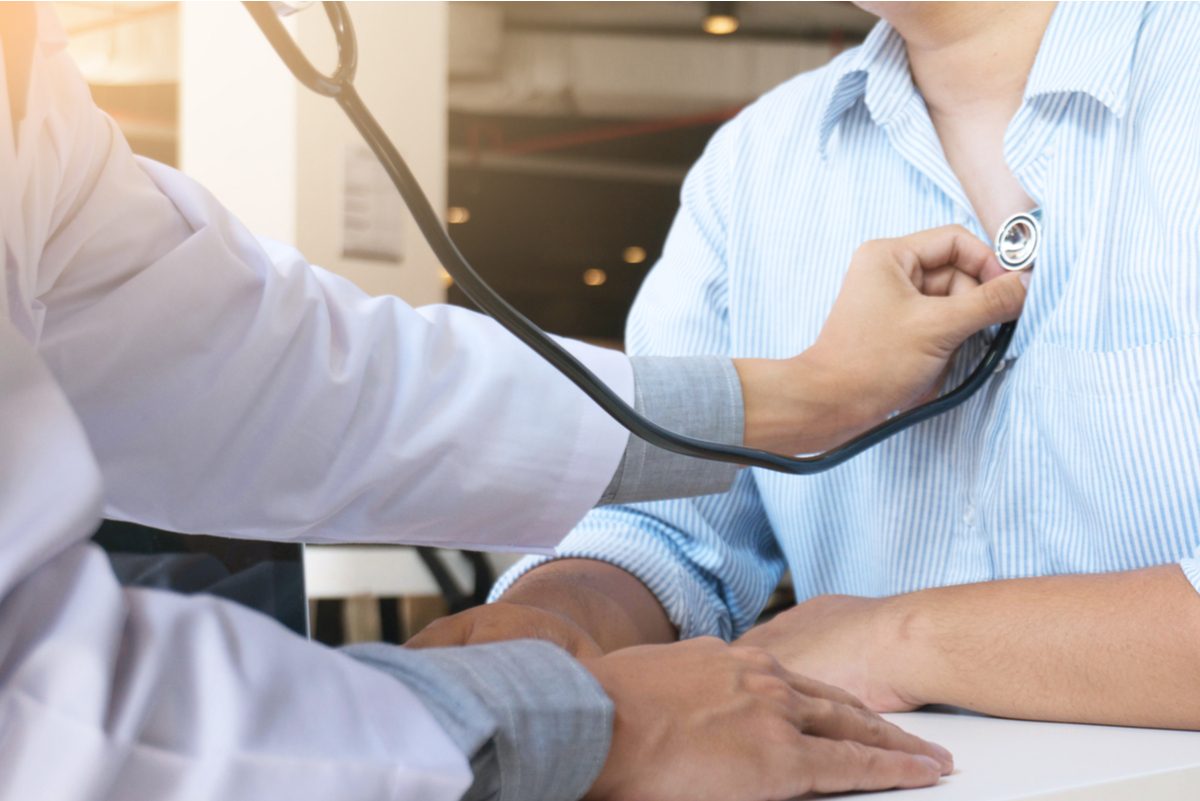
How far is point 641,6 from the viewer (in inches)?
208

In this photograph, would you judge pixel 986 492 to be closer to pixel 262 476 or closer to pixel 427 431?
pixel 427 431

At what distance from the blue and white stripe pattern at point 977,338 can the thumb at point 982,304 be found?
0.03 meters

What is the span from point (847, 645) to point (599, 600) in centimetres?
20

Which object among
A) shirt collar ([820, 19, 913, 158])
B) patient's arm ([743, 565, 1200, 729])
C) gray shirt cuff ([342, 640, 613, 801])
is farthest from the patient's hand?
shirt collar ([820, 19, 913, 158])

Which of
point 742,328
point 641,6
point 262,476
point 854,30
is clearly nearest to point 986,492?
point 742,328

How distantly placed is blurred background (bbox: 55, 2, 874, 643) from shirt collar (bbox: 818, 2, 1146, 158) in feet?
2.13

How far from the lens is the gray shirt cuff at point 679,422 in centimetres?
91

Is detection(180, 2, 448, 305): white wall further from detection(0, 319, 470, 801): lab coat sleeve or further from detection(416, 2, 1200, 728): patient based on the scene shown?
detection(0, 319, 470, 801): lab coat sleeve

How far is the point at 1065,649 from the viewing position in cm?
77

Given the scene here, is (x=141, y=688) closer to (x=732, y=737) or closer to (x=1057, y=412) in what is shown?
(x=732, y=737)

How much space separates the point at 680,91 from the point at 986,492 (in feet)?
17.9

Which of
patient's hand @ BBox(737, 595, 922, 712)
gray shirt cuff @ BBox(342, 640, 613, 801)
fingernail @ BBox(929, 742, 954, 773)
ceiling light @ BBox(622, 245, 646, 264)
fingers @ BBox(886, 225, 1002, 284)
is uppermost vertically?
ceiling light @ BBox(622, 245, 646, 264)

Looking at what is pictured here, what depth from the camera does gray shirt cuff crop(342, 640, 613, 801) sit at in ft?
1.52

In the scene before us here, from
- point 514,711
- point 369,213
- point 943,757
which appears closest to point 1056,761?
point 943,757
